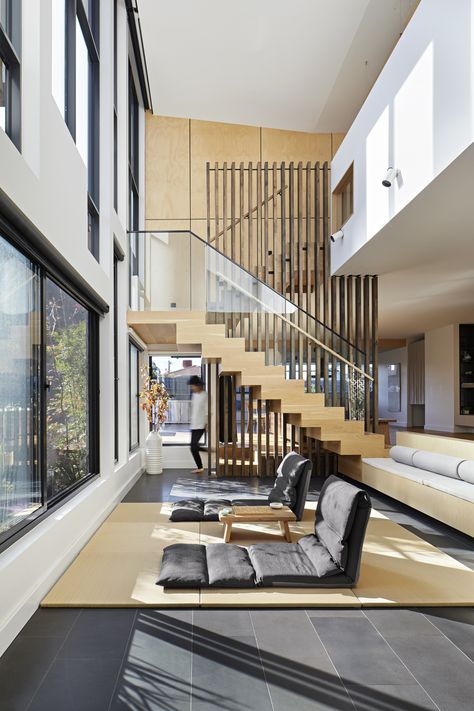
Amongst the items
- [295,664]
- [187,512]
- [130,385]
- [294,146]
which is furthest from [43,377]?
[294,146]

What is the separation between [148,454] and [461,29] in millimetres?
7992

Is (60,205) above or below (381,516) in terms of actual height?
above

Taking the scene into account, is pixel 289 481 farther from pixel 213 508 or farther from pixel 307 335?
pixel 307 335

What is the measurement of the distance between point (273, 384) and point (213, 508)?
9.07 feet

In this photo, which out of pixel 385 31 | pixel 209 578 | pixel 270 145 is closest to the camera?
pixel 209 578

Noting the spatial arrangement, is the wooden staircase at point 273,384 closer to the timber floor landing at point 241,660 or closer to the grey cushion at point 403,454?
the grey cushion at point 403,454

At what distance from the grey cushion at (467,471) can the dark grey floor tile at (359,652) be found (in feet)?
9.59

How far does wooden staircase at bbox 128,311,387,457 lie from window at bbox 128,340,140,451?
4.52 feet

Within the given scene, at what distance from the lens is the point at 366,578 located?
14.2 feet

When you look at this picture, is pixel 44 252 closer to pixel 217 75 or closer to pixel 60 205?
pixel 60 205

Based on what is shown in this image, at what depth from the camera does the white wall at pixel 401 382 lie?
18.5 metres

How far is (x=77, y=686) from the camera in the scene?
2746mm

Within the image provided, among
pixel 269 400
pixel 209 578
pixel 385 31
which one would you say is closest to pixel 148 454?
pixel 269 400

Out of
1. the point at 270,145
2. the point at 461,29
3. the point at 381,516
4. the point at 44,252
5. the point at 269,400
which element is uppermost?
the point at 270,145
